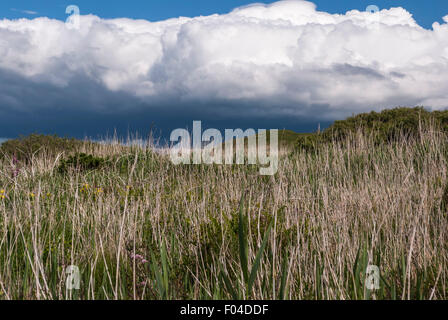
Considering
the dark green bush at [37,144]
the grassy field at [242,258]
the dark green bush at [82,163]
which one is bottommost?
the grassy field at [242,258]

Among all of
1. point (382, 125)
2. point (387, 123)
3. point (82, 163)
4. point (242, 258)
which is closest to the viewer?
point (242, 258)

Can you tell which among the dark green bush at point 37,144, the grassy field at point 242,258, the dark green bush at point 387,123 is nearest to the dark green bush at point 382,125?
the dark green bush at point 387,123

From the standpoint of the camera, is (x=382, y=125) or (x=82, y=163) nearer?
(x=82, y=163)

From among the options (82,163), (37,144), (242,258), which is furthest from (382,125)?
(37,144)

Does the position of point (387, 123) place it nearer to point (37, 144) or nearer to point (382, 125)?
point (382, 125)

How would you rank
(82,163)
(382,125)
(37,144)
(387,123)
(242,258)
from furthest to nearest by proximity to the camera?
1. (37,144)
2. (387,123)
3. (382,125)
4. (82,163)
5. (242,258)

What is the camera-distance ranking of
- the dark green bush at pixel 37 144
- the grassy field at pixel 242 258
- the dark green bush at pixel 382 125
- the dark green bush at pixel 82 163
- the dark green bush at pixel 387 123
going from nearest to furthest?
the grassy field at pixel 242 258
the dark green bush at pixel 82 163
the dark green bush at pixel 382 125
the dark green bush at pixel 387 123
the dark green bush at pixel 37 144

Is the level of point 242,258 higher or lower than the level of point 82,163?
lower

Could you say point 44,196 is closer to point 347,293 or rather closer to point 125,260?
point 125,260

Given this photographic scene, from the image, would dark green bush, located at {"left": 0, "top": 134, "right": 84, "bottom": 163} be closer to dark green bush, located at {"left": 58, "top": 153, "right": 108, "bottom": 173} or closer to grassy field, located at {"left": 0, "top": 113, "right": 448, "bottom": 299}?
dark green bush, located at {"left": 58, "top": 153, "right": 108, "bottom": 173}

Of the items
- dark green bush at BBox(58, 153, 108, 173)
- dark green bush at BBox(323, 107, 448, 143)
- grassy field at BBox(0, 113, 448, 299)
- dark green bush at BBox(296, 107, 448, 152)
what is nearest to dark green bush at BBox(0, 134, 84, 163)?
dark green bush at BBox(58, 153, 108, 173)

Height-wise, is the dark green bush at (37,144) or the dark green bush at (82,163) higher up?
the dark green bush at (37,144)

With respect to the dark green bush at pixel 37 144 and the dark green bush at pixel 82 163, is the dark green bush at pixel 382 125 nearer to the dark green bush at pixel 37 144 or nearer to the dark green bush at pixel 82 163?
the dark green bush at pixel 82 163
